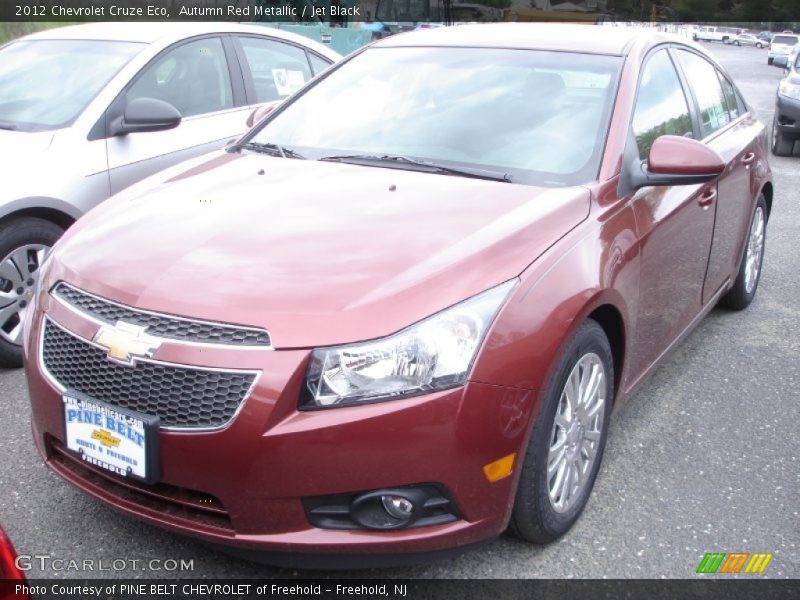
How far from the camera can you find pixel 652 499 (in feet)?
9.73

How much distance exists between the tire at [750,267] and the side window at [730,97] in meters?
0.52

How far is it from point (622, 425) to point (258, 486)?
195 centimetres

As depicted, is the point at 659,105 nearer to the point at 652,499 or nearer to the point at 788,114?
the point at 652,499

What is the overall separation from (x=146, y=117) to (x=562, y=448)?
2841mm

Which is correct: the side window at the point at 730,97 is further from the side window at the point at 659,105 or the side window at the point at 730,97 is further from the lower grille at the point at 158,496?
the lower grille at the point at 158,496

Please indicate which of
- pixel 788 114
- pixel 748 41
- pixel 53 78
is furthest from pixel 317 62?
pixel 748 41

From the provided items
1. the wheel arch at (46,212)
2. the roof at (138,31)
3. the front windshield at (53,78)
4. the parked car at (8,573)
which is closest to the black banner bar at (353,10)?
the roof at (138,31)

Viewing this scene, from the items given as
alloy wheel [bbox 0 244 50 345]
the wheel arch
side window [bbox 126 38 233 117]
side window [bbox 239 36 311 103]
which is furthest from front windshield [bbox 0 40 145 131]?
side window [bbox 239 36 311 103]

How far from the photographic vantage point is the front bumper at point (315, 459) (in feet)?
6.78

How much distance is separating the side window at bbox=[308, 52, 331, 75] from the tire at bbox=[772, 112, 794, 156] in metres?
7.48

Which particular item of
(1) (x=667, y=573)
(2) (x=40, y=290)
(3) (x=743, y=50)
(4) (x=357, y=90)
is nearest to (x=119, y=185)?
(4) (x=357, y=90)

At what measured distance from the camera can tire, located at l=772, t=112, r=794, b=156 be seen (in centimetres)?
1098

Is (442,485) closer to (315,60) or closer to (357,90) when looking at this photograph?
(357,90)

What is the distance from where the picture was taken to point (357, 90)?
11.9 feet
